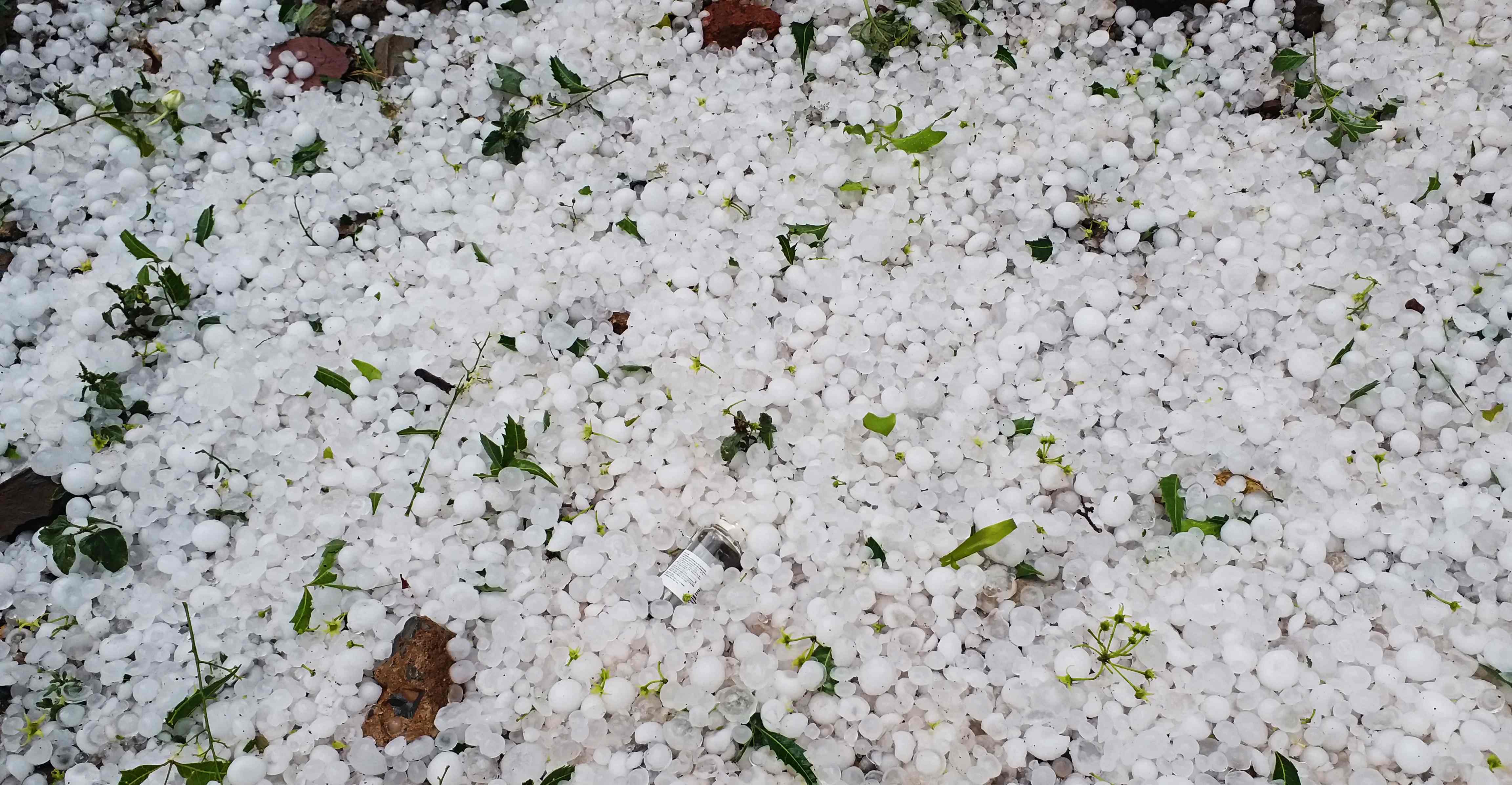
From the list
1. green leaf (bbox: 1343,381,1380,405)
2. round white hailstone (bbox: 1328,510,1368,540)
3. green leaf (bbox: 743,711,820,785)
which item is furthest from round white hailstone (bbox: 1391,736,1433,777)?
green leaf (bbox: 743,711,820,785)

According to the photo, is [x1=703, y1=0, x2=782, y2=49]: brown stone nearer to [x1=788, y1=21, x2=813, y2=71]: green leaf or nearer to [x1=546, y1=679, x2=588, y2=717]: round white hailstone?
[x1=788, y1=21, x2=813, y2=71]: green leaf

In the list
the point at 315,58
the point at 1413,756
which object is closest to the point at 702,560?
the point at 1413,756

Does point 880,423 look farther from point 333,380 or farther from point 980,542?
point 333,380

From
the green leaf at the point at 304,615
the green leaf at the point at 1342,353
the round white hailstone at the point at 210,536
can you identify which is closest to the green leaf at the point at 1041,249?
the green leaf at the point at 1342,353

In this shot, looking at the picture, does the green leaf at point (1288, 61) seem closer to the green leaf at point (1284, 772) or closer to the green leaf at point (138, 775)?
the green leaf at point (1284, 772)

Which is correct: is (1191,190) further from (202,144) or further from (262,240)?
(202,144)

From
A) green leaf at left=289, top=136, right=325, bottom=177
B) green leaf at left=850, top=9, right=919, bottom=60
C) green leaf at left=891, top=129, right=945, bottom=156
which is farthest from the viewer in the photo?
green leaf at left=850, top=9, right=919, bottom=60
